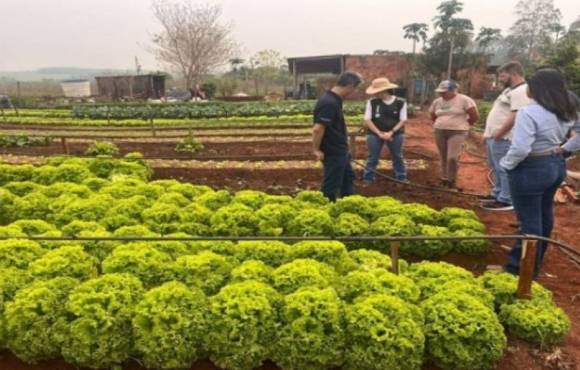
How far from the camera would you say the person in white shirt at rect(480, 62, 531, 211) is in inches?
227

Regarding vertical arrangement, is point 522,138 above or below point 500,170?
above

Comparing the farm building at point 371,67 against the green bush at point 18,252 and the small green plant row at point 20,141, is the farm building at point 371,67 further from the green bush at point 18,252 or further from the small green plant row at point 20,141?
the green bush at point 18,252

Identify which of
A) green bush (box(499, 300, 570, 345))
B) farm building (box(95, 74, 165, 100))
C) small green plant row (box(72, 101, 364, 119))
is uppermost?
farm building (box(95, 74, 165, 100))

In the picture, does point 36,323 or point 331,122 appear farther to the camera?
point 331,122

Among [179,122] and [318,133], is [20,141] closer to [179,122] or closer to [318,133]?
[179,122]

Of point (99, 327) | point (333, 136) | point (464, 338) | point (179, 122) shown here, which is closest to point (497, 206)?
point (333, 136)

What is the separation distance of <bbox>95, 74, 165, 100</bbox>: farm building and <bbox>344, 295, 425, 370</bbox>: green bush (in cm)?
3132

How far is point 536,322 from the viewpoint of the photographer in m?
3.38

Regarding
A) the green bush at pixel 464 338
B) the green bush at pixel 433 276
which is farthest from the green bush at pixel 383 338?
the green bush at pixel 433 276

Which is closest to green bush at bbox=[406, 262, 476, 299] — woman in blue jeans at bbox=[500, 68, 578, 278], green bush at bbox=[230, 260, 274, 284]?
woman in blue jeans at bbox=[500, 68, 578, 278]

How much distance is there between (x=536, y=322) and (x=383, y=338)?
3.96 feet

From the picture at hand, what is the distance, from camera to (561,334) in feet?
11.2

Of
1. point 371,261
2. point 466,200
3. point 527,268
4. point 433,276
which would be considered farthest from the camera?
point 466,200

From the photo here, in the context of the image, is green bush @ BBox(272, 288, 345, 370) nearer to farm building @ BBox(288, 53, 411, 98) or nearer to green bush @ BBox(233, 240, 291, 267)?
green bush @ BBox(233, 240, 291, 267)
